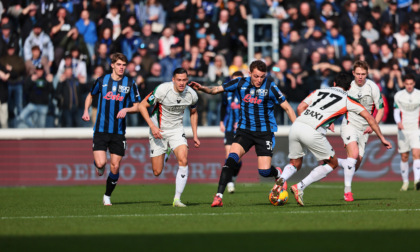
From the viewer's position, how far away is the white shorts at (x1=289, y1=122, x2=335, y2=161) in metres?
11.1

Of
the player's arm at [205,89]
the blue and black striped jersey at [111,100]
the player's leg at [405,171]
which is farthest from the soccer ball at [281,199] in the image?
the player's leg at [405,171]

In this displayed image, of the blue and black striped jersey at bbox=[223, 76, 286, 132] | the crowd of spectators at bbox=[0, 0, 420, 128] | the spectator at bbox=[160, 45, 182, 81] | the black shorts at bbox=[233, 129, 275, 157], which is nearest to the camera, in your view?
the blue and black striped jersey at bbox=[223, 76, 286, 132]

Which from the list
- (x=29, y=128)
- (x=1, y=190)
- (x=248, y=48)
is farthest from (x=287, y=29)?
(x=1, y=190)

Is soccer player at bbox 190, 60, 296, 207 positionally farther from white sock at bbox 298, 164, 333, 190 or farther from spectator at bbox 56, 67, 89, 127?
spectator at bbox 56, 67, 89, 127

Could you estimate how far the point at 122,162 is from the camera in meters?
19.1

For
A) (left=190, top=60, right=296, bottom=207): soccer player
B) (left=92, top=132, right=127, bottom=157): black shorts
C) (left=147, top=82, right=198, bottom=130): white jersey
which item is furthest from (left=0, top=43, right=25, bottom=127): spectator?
(left=190, top=60, right=296, bottom=207): soccer player

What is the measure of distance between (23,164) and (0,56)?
267 cm

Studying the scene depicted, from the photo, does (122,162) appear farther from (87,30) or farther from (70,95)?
(87,30)

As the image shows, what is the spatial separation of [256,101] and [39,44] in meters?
9.21

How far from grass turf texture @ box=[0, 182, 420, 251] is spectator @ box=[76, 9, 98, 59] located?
6305mm

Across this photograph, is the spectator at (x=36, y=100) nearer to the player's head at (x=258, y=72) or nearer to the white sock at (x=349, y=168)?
the white sock at (x=349, y=168)

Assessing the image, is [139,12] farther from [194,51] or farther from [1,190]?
[1,190]

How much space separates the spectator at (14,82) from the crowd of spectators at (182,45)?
0.02m

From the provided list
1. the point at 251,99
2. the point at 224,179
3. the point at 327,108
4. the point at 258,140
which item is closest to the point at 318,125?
the point at 327,108
